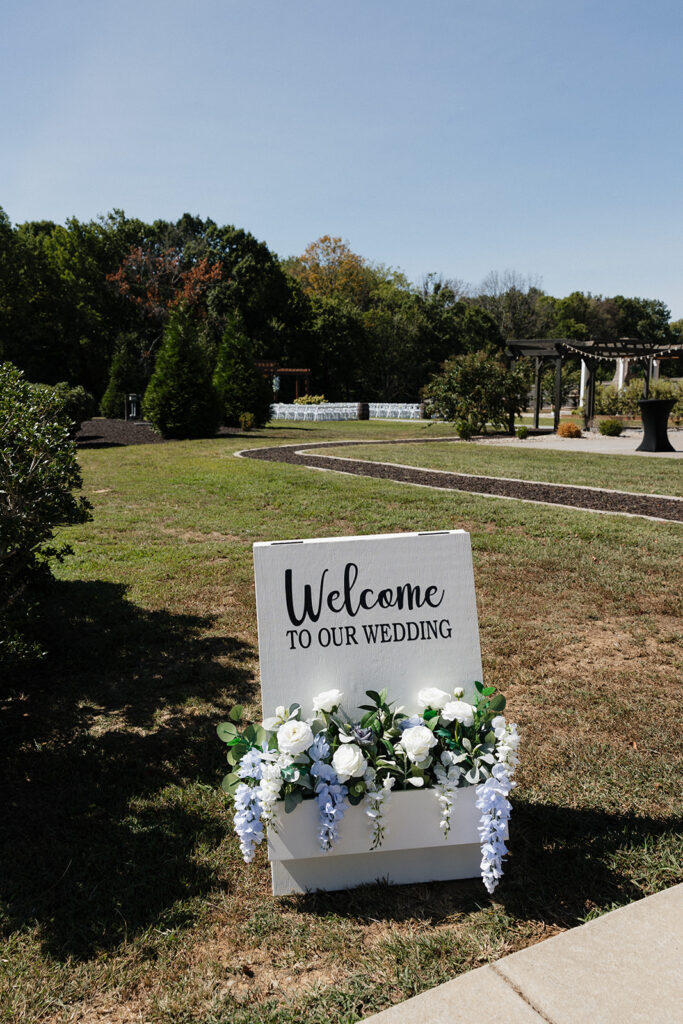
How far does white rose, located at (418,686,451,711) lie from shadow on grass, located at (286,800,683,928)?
0.59m

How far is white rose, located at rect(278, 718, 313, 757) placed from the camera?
2168 mm

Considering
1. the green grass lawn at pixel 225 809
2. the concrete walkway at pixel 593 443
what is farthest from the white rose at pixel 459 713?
the concrete walkway at pixel 593 443

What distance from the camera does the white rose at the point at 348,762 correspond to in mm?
2164

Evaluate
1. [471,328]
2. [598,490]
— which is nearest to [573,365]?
[471,328]

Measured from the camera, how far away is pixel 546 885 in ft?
7.69

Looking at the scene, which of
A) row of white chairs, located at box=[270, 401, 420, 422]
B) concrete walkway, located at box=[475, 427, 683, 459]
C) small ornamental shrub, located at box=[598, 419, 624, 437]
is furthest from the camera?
row of white chairs, located at box=[270, 401, 420, 422]

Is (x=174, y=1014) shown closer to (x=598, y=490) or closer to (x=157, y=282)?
(x=598, y=490)

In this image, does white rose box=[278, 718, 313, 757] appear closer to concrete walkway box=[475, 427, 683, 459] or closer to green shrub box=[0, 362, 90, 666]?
green shrub box=[0, 362, 90, 666]

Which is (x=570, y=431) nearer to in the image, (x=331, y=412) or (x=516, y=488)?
(x=516, y=488)

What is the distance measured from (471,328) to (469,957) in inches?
2174

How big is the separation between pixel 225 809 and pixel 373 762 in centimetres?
83

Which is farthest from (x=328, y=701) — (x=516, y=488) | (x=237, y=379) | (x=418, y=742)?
(x=237, y=379)

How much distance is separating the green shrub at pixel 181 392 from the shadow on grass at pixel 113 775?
48.9 ft

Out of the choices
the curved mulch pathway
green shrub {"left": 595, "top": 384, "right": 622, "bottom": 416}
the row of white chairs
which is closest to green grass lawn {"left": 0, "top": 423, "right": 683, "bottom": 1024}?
the curved mulch pathway
